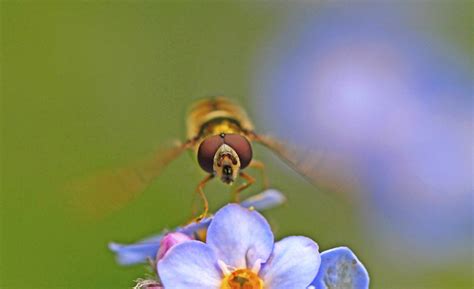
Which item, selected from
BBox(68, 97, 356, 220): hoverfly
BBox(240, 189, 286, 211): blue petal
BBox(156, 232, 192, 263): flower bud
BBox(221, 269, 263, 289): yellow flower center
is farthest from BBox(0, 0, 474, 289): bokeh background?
BBox(221, 269, 263, 289): yellow flower center

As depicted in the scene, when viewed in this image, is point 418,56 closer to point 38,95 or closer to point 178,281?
point 38,95

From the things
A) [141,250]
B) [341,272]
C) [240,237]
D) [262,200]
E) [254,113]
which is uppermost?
[254,113]

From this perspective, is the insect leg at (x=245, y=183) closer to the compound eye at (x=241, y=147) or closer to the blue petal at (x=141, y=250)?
the compound eye at (x=241, y=147)

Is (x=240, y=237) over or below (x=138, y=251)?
below

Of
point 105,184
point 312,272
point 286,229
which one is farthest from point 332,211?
point 312,272

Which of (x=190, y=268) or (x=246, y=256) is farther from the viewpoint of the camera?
(x=246, y=256)

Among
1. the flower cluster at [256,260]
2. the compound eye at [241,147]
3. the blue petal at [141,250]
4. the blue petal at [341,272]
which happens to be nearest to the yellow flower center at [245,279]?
the flower cluster at [256,260]

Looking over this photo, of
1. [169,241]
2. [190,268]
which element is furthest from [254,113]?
[190,268]

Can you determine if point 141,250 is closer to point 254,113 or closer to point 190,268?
point 190,268
